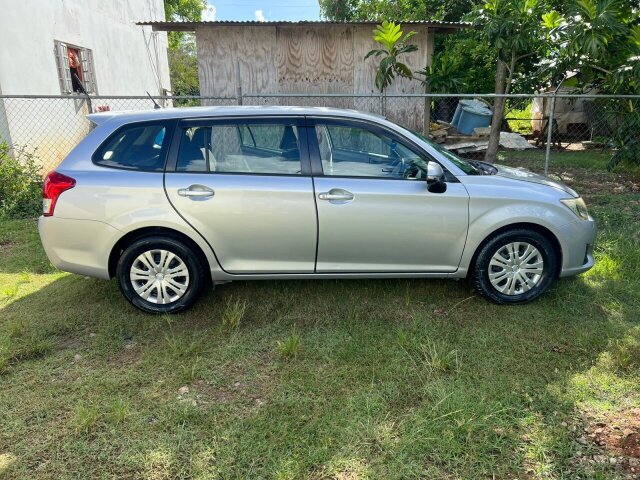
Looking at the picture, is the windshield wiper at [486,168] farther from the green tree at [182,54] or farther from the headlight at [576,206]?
the green tree at [182,54]

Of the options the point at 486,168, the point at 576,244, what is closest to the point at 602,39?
the point at 486,168

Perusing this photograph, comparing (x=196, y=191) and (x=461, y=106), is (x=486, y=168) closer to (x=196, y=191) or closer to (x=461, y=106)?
(x=196, y=191)

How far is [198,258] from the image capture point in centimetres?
387

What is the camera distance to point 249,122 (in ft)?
12.7

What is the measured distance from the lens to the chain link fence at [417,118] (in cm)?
802

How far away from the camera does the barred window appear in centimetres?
974

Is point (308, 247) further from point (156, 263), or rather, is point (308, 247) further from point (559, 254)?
point (559, 254)

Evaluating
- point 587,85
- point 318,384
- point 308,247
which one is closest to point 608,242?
point 308,247

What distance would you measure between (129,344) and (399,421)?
210 cm

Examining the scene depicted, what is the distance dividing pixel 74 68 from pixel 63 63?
0.78 meters

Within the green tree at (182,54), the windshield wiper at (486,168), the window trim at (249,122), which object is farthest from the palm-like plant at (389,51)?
the green tree at (182,54)

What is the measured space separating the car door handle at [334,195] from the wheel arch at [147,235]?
3.51 feet

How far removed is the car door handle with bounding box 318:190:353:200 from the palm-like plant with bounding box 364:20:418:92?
214 inches

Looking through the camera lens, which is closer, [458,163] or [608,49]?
[458,163]
